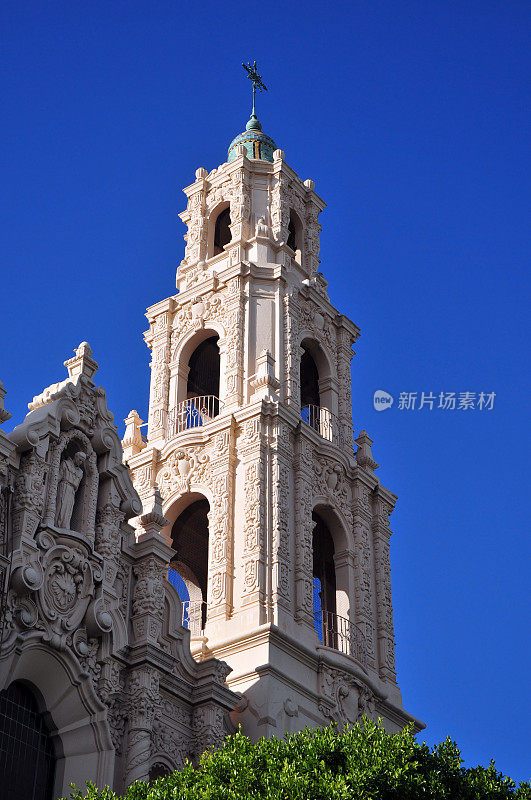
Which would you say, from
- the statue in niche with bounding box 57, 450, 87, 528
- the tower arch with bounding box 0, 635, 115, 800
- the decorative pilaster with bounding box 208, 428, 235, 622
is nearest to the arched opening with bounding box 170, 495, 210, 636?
the decorative pilaster with bounding box 208, 428, 235, 622

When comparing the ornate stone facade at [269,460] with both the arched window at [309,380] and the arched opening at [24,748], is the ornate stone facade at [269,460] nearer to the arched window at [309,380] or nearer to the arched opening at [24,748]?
the arched window at [309,380]

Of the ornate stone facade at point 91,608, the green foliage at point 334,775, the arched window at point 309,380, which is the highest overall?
the arched window at point 309,380

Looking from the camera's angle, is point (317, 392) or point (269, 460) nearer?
point (269, 460)

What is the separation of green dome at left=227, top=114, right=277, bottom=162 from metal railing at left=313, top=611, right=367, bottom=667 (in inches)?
657

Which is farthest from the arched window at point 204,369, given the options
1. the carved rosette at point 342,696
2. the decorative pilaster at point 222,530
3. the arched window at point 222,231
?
the carved rosette at point 342,696

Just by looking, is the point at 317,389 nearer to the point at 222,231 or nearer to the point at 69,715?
the point at 222,231

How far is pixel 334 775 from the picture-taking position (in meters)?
20.1

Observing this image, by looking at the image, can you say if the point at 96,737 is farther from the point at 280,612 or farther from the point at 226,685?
the point at 280,612

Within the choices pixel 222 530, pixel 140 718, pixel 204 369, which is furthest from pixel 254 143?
pixel 140 718

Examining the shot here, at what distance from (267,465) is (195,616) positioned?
4543 millimetres

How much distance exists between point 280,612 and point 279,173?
15.9 metres

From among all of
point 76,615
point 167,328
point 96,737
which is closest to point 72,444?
point 76,615

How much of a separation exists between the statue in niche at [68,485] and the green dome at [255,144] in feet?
62.1

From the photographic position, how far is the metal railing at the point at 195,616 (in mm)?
33656
